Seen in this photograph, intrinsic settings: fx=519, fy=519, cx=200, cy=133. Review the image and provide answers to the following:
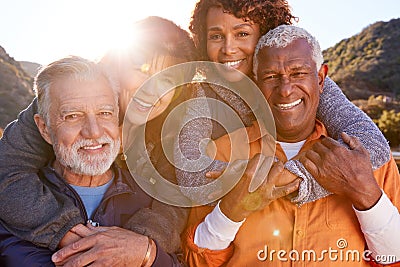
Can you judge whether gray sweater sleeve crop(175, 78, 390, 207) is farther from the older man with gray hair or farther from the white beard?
the white beard

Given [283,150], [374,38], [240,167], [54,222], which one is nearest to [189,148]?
[240,167]

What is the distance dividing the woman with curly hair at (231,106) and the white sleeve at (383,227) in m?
0.21

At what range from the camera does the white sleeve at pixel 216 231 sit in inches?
100

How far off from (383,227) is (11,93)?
88.3 ft

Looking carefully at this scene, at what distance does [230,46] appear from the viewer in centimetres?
322

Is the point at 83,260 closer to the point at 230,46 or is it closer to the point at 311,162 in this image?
the point at 311,162

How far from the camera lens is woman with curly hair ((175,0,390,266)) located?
103 inches

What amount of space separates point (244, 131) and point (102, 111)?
833 millimetres

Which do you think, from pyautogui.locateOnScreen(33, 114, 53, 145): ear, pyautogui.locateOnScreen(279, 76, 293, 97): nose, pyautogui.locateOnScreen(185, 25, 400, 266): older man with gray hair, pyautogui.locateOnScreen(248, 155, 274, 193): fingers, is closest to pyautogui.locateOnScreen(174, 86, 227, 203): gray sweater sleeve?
pyautogui.locateOnScreen(185, 25, 400, 266): older man with gray hair

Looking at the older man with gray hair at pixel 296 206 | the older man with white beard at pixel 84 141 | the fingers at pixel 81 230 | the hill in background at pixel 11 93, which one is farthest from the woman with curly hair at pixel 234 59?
the hill in background at pixel 11 93

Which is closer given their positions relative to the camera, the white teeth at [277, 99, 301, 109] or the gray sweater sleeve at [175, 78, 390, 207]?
the gray sweater sleeve at [175, 78, 390, 207]

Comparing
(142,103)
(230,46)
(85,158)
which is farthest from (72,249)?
(230,46)

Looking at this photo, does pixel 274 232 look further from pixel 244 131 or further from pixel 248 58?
pixel 248 58

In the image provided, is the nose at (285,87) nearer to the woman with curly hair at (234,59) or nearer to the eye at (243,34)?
the woman with curly hair at (234,59)
